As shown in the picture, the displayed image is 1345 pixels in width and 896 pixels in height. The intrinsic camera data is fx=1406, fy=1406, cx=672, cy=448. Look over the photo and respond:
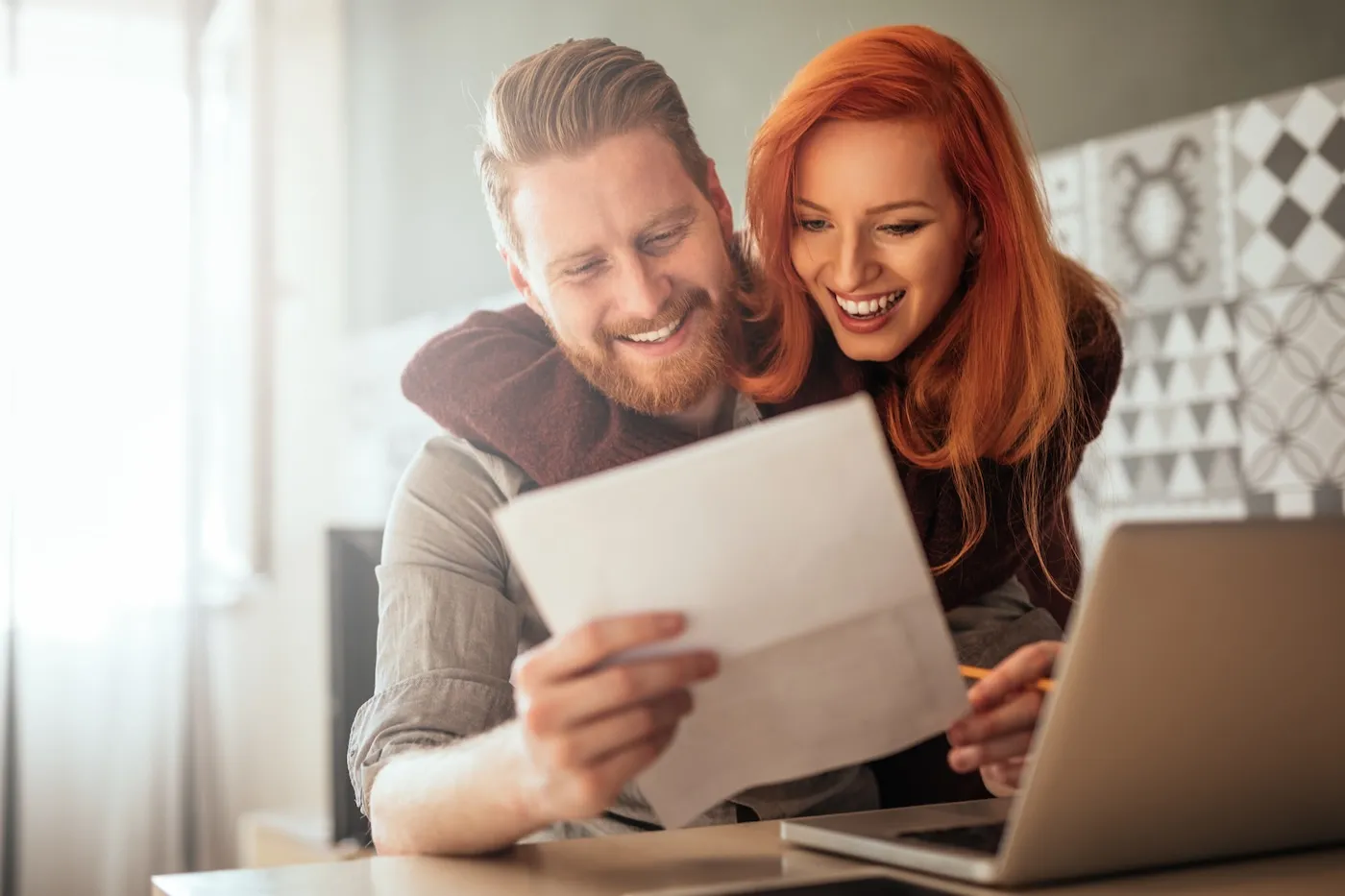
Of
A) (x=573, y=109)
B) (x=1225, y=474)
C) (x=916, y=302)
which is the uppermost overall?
(x=573, y=109)

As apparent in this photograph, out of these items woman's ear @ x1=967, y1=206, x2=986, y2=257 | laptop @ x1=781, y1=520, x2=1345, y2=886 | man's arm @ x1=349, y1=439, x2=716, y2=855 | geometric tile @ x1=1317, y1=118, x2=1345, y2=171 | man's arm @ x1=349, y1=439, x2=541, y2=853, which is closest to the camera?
laptop @ x1=781, y1=520, x2=1345, y2=886

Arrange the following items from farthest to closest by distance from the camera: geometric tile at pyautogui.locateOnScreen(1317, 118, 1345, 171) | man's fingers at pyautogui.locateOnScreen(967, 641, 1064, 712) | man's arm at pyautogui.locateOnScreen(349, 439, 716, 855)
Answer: geometric tile at pyautogui.locateOnScreen(1317, 118, 1345, 171) → man's fingers at pyautogui.locateOnScreen(967, 641, 1064, 712) → man's arm at pyautogui.locateOnScreen(349, 439, 716, 855)

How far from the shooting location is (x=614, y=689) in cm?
86

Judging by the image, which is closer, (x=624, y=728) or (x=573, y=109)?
(x=624, y=728)

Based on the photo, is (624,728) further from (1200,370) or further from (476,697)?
(1200,370)

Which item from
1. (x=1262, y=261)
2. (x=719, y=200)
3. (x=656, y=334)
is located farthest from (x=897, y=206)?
(x=1262, y=261)

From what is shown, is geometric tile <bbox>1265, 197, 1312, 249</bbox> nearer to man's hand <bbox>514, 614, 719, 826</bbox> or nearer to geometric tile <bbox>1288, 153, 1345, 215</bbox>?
geometric tile <bbox>1288, 153, 1345, 215</bbox>

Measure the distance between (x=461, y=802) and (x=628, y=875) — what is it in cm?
18

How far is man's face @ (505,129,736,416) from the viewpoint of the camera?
153cm

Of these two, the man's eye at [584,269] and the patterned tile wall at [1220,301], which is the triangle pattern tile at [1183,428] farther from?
the man's eye at [584,269]

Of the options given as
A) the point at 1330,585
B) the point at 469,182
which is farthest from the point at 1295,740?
the point at 469,182

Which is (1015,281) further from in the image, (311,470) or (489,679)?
(311,470)

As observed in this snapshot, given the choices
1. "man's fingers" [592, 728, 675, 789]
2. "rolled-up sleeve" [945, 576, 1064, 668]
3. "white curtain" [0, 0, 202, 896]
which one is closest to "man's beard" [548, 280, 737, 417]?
"rolled-up sleeve" [945, 576, 1064, 668]

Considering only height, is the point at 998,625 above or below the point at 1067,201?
below
